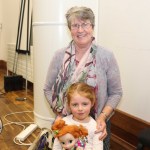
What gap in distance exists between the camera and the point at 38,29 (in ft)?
9.03

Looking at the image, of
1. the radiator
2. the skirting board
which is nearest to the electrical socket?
the skirting board

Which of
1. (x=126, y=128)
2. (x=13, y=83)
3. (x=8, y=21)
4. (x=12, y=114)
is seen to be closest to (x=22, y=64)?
(x=13, y=83)

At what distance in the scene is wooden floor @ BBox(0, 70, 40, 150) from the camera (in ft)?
8.62

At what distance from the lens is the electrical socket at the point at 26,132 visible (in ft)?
8.72

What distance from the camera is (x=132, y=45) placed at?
2.40 metres

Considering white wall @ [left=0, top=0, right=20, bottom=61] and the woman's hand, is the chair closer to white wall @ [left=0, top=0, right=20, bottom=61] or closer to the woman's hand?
the woman's hand

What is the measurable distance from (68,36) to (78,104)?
1.44 metres

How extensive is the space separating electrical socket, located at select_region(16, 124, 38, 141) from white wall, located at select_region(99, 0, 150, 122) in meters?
0.98

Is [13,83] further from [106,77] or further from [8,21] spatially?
[106,77]

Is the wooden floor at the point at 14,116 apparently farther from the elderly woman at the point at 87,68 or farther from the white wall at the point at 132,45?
the elderly woman at the point at 87,68

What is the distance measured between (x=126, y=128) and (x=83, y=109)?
127 centimetres

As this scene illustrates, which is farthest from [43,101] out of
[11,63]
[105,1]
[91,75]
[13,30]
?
[13,30]

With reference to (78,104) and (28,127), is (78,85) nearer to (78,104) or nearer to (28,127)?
(78,104)

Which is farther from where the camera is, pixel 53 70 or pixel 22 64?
pixel 22 64
